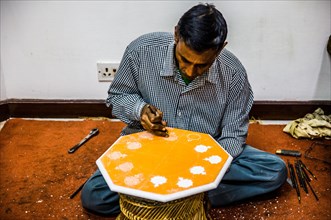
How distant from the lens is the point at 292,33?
8.77 feet

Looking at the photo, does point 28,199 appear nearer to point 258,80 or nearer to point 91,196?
point 91,196

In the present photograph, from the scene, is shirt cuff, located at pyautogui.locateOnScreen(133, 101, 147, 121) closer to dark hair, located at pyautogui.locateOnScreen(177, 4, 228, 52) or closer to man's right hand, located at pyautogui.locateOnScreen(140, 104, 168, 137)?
man's right hand, located at pyautogui.locateOnScreen(140, 104, 168, 137)

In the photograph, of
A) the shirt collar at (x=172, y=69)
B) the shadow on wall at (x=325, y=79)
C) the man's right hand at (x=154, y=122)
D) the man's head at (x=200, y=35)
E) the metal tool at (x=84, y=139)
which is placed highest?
the man's head at (x=200, y=35)

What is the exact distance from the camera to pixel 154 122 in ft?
5.43

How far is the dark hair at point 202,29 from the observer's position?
4.85ft

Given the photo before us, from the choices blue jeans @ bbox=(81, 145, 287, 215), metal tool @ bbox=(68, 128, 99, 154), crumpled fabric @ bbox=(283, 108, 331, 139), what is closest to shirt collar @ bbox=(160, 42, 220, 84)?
blue jeans @ bbox=(81, 145, 287, 215)

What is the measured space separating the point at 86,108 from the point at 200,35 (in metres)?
1.60

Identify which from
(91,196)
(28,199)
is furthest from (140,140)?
(28,199)

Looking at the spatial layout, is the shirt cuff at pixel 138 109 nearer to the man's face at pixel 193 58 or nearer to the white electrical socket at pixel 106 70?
the man's face at pixel 193 58

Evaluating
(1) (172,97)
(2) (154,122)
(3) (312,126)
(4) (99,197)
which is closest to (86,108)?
(4) (99,197)

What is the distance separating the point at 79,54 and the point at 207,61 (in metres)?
1.38

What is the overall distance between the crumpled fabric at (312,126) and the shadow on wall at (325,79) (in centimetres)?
10

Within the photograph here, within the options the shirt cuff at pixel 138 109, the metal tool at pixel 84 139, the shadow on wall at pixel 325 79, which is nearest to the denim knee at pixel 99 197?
the shirt cuff at pixel 138 109

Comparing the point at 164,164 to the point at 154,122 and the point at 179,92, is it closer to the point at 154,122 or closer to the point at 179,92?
the point at 154,122
